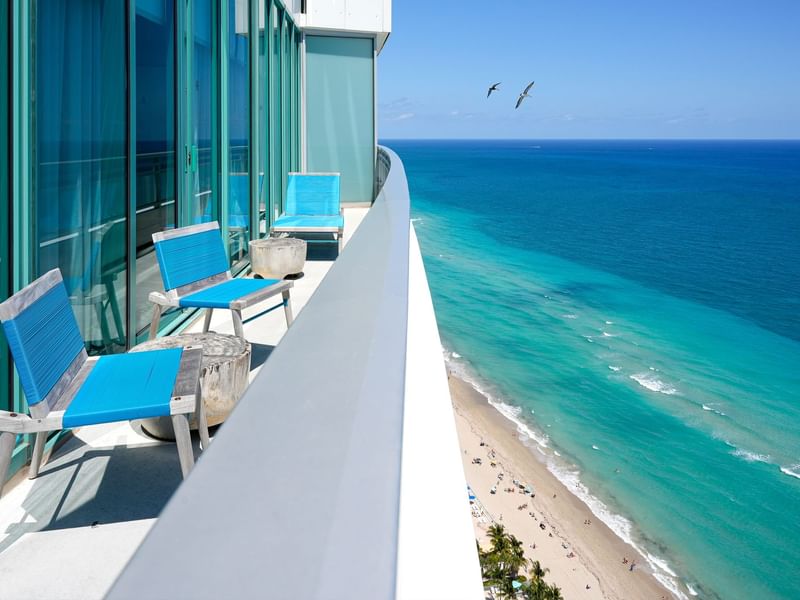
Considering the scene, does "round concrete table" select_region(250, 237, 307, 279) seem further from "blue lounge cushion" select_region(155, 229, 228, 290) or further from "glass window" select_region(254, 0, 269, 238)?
"blue lounge cushion" select_region(155, 229, 228, 290)

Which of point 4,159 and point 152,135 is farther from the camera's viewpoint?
point 152,135

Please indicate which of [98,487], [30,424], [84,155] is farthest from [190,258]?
[30,424]

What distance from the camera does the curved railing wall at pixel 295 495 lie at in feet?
1.74

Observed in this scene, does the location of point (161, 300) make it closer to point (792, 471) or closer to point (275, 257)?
point (275, 257)

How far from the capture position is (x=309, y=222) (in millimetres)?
7473

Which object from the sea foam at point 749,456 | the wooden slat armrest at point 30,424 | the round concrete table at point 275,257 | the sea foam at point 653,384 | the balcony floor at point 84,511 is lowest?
the sea foam at point 749,456

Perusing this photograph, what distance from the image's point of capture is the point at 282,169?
9.49 meters

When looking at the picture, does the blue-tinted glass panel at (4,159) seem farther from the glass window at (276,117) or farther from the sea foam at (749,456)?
the sea foam at (749,456)

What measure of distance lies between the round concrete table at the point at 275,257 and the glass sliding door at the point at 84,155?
2.32 meters

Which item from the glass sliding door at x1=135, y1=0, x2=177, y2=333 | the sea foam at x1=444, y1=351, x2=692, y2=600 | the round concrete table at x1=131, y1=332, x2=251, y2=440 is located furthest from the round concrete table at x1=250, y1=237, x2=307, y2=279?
the sea foam at x1=444, y1=351, x2=692, y2=600

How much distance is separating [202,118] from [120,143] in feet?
5.59

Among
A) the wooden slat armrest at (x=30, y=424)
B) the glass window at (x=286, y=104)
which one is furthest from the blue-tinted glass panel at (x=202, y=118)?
the glass window at (x=286, y=104)

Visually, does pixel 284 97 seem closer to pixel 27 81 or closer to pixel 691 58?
pixel 27 81

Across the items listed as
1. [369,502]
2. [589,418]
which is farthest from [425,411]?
[589,418]
